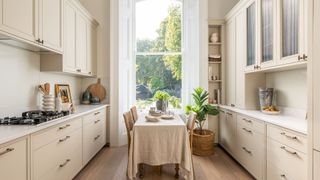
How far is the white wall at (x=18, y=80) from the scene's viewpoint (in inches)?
87.0

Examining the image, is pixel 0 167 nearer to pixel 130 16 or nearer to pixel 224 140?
pixel 224 140

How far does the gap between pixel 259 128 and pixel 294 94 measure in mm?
717

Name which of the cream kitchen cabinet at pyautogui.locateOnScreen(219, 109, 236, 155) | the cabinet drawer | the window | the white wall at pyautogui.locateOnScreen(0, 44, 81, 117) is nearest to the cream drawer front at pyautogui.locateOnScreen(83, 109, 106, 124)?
the cabinet drawer

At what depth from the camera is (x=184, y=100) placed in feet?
15.4

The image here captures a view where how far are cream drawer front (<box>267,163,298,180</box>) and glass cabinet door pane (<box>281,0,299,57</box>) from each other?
4.12 feet

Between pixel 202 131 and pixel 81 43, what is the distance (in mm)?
2778

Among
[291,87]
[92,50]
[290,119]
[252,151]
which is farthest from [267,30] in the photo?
[92,50]

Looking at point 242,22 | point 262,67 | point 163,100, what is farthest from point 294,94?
point 163,100

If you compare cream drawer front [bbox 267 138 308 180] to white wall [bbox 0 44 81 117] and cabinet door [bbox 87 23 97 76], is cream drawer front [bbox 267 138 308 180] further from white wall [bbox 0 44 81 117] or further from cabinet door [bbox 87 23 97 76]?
cabinet door [bbox 87 23 97 76]

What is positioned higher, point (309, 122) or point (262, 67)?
point (262, 67)

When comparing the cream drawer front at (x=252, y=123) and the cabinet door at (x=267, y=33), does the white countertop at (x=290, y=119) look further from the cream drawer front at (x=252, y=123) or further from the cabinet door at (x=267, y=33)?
the cabinet door at (x=267, y=33)

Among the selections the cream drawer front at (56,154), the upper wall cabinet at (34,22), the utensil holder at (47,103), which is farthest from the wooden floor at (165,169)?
the upper wall cabinet at (34,22)

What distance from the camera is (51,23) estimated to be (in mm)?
2623

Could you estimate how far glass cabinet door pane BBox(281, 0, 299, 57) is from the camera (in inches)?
84.7
